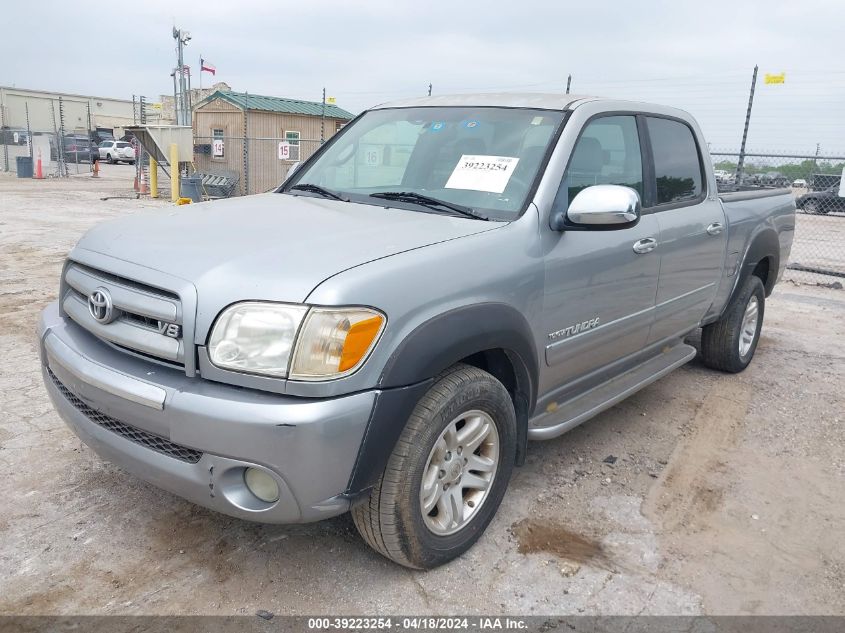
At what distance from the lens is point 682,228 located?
13.1 ft

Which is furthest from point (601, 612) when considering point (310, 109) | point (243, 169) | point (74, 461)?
point (310, 109)

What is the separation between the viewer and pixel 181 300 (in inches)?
90.3

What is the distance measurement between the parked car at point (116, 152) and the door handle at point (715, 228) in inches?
1707

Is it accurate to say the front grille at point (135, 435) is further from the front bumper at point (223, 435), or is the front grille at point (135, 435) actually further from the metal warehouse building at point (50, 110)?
the metal warehouse building at point (50, 110)

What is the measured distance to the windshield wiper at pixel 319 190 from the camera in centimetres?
352

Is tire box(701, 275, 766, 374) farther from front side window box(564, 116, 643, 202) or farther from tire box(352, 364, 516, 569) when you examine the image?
tire box(352, 364, 516, 569)

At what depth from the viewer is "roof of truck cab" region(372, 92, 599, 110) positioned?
3.48m

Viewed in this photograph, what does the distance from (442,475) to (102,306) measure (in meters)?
1.38

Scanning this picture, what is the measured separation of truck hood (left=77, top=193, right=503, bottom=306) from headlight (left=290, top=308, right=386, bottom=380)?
0.34 feet

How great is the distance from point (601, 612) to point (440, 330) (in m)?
1.18

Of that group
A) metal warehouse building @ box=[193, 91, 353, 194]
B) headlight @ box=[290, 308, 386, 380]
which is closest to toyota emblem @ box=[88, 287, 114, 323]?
headlight @ box=[290, 308, 386, 380]

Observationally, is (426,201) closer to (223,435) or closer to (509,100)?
(509,100)

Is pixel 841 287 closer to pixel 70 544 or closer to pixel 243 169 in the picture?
pixel 70 544

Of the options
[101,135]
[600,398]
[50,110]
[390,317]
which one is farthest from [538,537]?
[50,110]
